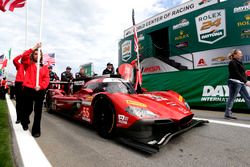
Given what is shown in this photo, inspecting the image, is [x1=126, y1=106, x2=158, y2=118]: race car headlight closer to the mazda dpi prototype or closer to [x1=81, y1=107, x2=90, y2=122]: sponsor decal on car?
the mazda dpi prototype

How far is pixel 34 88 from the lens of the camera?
3.08m

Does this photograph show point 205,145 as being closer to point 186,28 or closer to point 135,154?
point 135,154

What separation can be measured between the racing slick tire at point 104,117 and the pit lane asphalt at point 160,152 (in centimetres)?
12

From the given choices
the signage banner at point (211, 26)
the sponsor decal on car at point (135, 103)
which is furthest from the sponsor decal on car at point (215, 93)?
the sponsor decal on car at point (135, 103)

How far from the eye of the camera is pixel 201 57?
8.70 m

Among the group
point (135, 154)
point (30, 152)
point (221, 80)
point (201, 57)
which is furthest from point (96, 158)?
point (201, 57)

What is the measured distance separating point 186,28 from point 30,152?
8.82 metres

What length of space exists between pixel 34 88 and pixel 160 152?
223 centimetres

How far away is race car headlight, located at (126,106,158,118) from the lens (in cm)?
234

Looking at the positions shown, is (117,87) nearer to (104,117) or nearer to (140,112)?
(104,117)

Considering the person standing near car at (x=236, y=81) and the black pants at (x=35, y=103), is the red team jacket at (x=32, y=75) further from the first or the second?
the person standing near car at (x=236, y=81)

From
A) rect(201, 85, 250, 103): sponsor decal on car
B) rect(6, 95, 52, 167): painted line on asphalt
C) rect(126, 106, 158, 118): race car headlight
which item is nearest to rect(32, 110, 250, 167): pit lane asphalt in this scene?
rect(6, 95, 52, 167): painted line on asphalt

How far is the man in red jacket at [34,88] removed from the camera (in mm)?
3012

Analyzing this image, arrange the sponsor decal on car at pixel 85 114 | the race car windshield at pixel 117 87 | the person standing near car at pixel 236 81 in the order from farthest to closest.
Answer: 1. the person standing near car at pixel 236 81
2. the race car windshield at pixel 117 87
3. the sponsor decal on car at pixel 85 114
